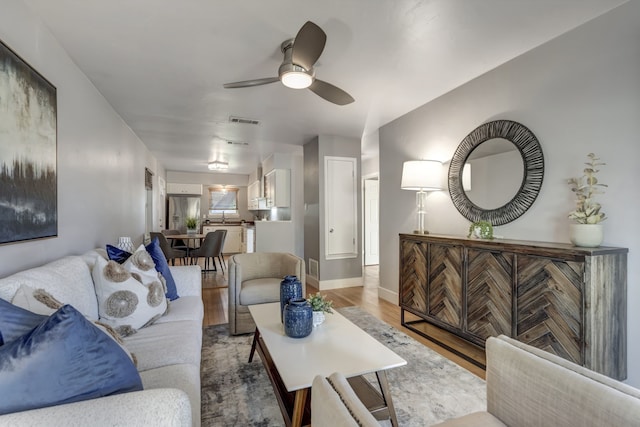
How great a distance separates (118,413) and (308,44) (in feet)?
6.59

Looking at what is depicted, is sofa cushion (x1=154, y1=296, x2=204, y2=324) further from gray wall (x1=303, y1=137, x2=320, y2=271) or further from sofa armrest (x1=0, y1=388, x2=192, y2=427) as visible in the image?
gray wall (x1=303, y1=137, x2=320, y2=271)

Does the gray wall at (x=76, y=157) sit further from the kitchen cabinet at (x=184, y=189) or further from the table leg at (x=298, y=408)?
the kitchen cabinet at (x=184, y=189)

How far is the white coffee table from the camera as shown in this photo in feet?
4.59

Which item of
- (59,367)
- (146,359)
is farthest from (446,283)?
(59,367)

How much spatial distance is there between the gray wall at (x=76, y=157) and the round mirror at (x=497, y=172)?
3.46 meters

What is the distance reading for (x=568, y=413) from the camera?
884 millimetres

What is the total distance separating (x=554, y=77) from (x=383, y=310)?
9.46ft

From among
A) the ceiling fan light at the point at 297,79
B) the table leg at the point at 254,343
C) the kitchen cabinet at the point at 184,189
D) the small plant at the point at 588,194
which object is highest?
the ceiling fan light at the point at 297,79

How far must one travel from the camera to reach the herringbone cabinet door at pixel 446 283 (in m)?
2.61

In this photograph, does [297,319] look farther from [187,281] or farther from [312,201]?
[312,201]

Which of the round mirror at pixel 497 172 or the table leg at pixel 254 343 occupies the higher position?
the round mirror at pixel 497 172

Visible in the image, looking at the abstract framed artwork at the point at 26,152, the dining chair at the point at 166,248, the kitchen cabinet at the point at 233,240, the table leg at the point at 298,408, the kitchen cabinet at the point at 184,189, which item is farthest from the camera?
the kitchen cabinet at the point at 233,240

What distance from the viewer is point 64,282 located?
154 centimetres

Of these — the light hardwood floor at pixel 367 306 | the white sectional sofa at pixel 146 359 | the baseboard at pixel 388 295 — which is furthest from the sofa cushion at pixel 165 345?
the baseboard at pixel 388 295
